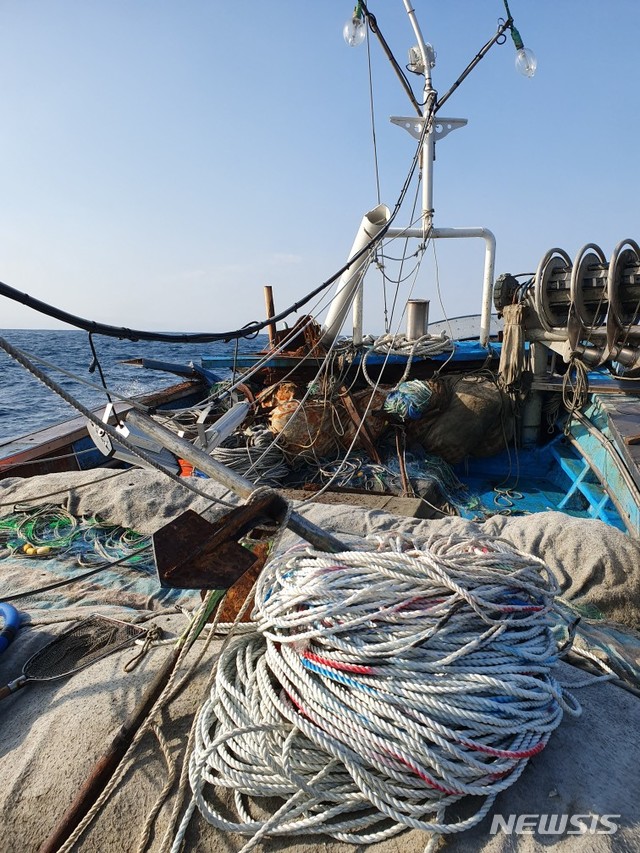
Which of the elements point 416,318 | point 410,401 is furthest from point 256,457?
point 416,318

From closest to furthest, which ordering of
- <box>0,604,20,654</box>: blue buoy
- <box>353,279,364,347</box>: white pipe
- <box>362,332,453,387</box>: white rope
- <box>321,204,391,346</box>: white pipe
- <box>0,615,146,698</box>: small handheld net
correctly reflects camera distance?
<box>0,615,146,698</box>: small handheld net → <box>0,604,20,654</box>: blue buoy → <box>321,204,391,346</box>: white pipe → <box>362,332,453,387</box>: white rope → <box>353,279,364,347</box>: white pipe

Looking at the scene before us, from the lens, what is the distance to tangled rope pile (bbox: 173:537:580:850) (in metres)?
1.41

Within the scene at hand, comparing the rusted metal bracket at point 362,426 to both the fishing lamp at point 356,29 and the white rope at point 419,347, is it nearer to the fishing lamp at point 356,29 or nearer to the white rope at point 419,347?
the white rope at point 419,347

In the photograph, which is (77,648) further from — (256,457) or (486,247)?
(486,247)

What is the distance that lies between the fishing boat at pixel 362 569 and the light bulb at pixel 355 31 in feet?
2.45

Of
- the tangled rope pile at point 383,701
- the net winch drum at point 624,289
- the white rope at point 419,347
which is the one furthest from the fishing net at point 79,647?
the net winch drum at point 624,289

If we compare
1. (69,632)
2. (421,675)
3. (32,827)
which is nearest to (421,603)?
(421,675)

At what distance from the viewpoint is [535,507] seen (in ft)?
16.6

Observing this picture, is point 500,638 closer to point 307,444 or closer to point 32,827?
point 32,827

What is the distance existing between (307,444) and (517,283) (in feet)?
11.1

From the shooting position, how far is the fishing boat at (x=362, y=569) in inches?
56.4

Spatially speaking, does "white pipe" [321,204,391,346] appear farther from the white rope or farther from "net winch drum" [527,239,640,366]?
"net winch drum" [527,239,640,366]

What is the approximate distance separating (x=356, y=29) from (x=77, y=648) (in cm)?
763

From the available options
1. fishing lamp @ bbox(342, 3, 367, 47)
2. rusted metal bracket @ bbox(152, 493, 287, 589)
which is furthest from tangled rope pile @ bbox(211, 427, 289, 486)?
fishing lamp @ bbox(342, 3, 367, 47)
